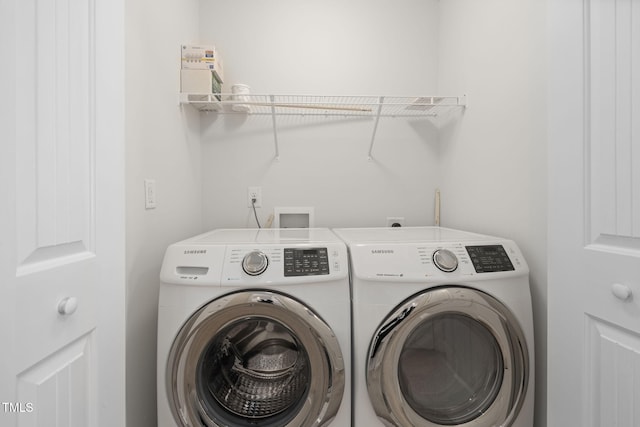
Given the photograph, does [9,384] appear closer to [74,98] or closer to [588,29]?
[74,98]

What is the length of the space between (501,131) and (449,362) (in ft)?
3.39

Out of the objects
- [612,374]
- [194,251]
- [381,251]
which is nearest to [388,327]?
Result: [381,251]

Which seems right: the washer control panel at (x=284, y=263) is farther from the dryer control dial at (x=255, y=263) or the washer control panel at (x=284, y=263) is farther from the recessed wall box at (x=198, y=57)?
the recessed wall box at (x=198, y=57)

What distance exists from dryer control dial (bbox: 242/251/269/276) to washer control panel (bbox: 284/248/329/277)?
0.08 meters

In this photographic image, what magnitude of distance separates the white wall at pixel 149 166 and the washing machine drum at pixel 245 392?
25cm

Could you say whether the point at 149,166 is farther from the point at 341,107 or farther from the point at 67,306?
the point at 341,107

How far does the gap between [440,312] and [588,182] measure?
22.7 inches

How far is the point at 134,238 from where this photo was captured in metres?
1.12

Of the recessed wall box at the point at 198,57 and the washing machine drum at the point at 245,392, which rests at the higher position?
the recessed wall box at the point at 198,57

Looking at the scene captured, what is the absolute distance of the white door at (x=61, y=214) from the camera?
0.52 metres

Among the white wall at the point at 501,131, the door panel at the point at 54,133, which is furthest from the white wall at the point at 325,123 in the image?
the door panel at the point at 54,133

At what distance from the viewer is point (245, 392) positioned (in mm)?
1168

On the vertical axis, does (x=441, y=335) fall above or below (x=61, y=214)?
below

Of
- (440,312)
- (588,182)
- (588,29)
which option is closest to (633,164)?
(588,182)
